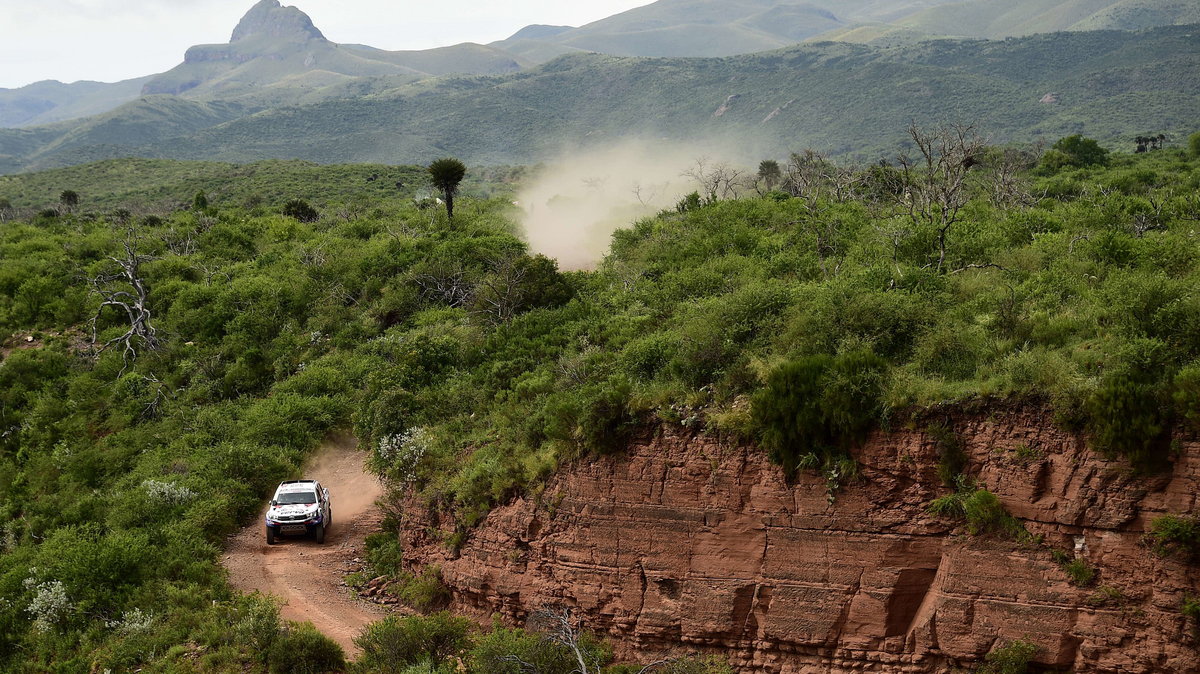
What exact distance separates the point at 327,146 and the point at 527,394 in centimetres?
13693

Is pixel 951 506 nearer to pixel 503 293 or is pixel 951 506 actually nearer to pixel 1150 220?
pixel 1150 220

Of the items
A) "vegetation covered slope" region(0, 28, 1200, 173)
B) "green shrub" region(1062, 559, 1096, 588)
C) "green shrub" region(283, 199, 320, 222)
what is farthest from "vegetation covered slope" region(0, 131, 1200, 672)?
"vegetation covered slope" region(0, 28, 1200, 173)

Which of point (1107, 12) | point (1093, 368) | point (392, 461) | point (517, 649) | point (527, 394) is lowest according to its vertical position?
point (517, 649)

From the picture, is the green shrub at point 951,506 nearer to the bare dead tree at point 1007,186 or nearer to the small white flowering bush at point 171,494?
the small white flowering bush at point 171,494

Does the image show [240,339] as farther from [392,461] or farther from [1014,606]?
[1014,606]

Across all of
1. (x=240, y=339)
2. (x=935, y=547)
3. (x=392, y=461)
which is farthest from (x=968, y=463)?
(x=240, y=339)

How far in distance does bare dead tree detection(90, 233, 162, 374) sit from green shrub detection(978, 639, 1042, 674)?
88.1ft

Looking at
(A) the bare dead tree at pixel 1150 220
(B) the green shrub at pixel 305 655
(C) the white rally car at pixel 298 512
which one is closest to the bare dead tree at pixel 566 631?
(B) the green shrub at pixel 305 655

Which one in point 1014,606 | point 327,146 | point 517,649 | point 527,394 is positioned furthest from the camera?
point 327,146

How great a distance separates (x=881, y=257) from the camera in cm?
2175

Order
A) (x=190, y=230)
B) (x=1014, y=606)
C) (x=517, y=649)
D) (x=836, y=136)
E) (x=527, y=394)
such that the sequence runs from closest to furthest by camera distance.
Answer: (x=1014, y=606) → (x=517, y=649) → (x=527, y=394) → (x=190, y=230) → (x=836, y=136)

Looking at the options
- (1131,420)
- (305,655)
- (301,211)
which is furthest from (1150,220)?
(301,211)

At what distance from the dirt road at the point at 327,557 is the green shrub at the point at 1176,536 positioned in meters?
12.9

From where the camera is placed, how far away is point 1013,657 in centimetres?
1407
